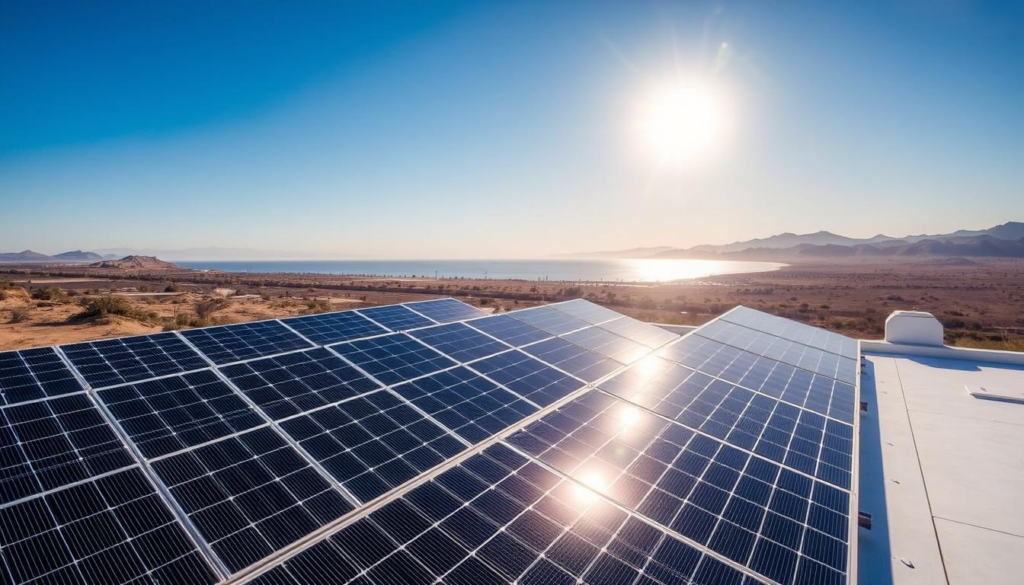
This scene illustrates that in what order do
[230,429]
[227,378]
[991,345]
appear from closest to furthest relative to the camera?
[230,429] < [227,378] < [991,345]

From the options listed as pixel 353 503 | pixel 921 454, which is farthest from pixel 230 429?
pixel 921 454

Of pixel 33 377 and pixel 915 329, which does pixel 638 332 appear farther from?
pixel 33 377

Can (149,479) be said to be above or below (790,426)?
above

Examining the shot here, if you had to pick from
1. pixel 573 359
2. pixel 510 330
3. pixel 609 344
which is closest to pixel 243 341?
pixel 510 330

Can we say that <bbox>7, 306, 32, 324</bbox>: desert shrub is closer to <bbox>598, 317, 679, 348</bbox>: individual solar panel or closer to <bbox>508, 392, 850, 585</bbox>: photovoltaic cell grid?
<bbox>598, 317, 679, 348</bbox>: individual solar panel

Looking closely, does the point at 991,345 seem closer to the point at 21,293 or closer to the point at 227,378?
the point at 227,378

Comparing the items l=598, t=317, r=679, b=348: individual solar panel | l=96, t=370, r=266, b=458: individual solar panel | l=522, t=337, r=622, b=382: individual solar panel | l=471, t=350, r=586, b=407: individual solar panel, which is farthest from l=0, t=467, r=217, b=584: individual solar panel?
l=598, t=317, r=679, b=348: individual solar panel

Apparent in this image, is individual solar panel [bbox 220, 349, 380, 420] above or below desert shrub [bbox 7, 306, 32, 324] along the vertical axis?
above
